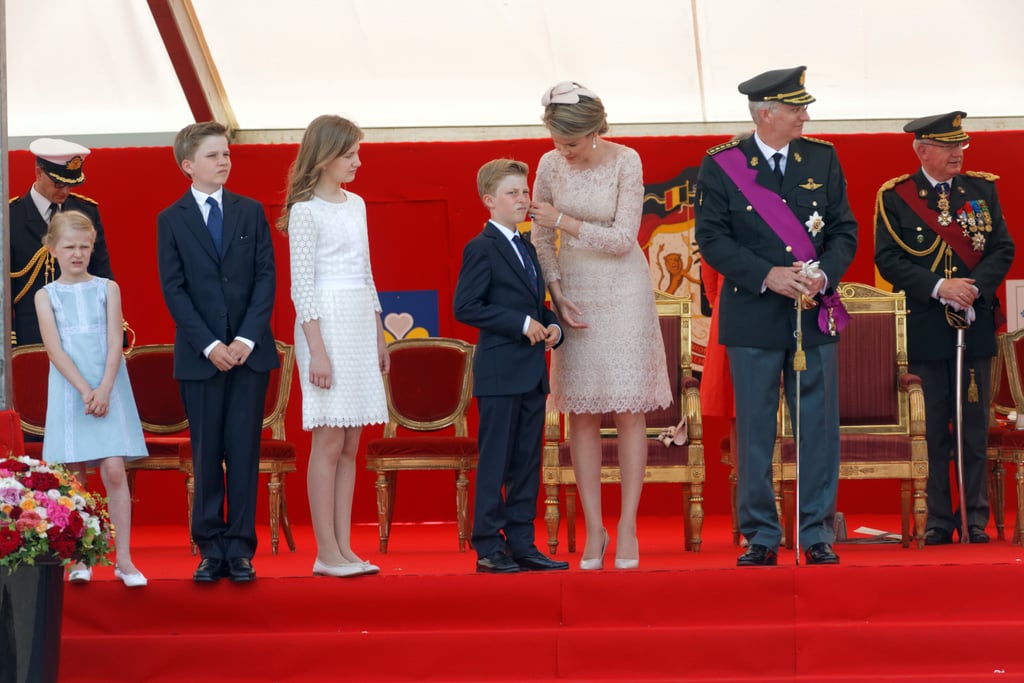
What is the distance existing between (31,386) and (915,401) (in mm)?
4008

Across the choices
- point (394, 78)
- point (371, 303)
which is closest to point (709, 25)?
point (394, 78)

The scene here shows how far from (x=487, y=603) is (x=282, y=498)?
1854 mm

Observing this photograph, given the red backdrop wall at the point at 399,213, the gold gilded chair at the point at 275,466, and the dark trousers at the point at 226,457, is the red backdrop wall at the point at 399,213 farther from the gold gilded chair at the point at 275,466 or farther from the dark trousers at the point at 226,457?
the dark trousers at the point at 226,457

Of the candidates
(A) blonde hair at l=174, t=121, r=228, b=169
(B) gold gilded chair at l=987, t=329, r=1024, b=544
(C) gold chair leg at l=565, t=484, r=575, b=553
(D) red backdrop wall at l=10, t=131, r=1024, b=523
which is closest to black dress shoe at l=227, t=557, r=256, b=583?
(A) blonde hair at l=174, t=121, r=228, b=169

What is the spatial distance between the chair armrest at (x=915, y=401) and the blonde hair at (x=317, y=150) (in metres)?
2.63

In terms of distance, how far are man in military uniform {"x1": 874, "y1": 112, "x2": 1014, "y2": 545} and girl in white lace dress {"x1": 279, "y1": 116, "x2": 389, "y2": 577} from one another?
2521 mm

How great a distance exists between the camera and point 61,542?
14.1 feet

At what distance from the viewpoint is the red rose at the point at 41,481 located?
441 cm

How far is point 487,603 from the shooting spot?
192 inches

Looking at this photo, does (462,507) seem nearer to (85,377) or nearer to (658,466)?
(658,466)

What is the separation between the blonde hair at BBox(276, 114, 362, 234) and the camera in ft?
16.4

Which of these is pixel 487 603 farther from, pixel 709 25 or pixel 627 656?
pixel 709 25

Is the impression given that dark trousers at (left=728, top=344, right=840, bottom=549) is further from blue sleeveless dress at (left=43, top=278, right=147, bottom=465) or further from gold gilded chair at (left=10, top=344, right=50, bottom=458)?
gold gilded chair at (left=10, top=344, right=50, bottom=458)

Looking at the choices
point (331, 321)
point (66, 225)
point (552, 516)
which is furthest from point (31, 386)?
point (552, 516)
